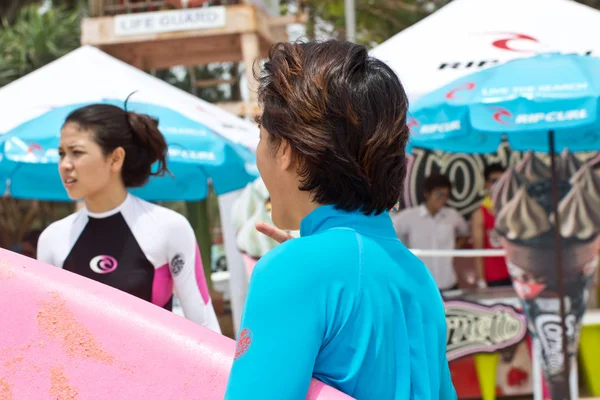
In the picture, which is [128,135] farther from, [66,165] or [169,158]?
[169,158]

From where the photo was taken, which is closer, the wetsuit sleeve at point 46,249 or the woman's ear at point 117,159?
the wetsuit sleeve at point 46,249

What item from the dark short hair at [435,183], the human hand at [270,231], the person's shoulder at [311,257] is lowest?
the dark short hair at [435,183]

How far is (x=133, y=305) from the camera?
1530mm

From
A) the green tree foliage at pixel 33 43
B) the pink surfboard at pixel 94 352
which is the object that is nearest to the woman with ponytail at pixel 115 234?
the pink surfboard at pixel 94 352

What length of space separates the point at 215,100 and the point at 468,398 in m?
17.3

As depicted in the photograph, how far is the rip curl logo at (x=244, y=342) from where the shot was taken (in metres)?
1.09

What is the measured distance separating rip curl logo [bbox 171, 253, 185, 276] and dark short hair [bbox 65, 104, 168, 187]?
40cm

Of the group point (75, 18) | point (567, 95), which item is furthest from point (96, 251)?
point (75, 18)

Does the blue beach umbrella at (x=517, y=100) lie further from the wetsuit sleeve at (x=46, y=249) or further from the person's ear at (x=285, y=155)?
the person's ear at (x=285, y=155)

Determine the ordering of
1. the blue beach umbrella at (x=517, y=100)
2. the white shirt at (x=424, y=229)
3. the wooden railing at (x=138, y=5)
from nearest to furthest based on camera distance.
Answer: the blue beach umbrella at (x=517, y=100) < the white shirt at (x=424, y=229) < the wooden railing at (x=138, y=5)

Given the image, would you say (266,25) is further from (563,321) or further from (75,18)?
(563,321)

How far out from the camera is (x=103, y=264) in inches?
119

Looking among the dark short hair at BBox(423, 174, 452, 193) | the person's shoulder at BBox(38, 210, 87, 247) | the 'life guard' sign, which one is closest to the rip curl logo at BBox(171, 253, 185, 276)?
the person's shoulder at BBox(38, 210, 87, 247)

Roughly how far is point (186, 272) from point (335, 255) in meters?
2.03
